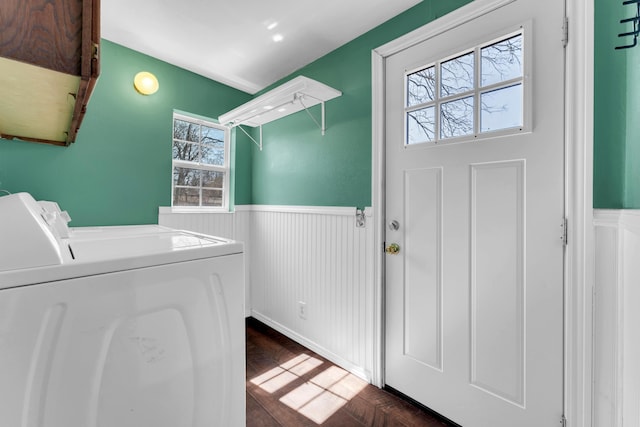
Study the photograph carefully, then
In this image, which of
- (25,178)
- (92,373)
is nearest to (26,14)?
(92,373)

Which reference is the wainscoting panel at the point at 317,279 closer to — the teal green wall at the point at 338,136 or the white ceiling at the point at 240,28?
the teal green wall at the point at 338,136

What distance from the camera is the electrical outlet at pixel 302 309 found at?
2381 millimetres

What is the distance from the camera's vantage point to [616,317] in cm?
107

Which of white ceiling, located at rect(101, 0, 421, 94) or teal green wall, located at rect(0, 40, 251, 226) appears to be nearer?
white ceiling, located at rect(101, 0, 421, 94)

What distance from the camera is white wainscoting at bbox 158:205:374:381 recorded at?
6.44 ft

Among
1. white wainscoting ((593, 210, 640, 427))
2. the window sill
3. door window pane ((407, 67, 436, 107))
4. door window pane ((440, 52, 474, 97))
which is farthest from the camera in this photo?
the window sill

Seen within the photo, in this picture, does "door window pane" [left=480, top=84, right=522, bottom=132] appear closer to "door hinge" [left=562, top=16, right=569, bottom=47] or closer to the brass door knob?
"door hinge" [left=562, top=16, right=569, bottom=47]

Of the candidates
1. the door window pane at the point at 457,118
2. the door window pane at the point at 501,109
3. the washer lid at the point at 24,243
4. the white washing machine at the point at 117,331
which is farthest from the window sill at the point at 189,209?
the door window pane at the point at 501,109

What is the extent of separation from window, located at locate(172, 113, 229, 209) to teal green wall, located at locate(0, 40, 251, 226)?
0.53ft

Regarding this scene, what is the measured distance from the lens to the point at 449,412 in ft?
5.08

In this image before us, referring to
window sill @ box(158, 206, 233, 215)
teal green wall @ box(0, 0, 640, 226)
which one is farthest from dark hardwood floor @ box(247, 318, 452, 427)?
window sill @ box(158, 206, 233, 215)

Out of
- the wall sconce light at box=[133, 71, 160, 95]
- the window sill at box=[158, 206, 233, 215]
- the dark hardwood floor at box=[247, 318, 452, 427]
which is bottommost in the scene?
Answer: the dark hardwood floor at box=[247, 318, 452, 427]

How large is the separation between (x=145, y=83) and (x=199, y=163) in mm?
750

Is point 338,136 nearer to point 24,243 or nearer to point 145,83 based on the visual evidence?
point 145,83
